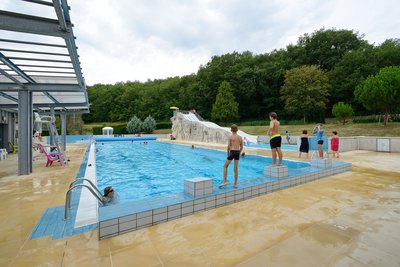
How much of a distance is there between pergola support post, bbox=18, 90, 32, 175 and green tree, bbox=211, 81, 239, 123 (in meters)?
30.3

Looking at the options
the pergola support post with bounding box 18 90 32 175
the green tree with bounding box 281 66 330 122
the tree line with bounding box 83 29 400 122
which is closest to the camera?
the pergola support post with bounding box 18 90 32 175

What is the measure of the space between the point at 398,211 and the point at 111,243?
4585 millimetres

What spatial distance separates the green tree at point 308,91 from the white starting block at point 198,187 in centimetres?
2968

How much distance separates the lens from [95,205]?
375cm

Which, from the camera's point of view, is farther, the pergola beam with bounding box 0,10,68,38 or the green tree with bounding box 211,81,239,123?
the green tree with bounding box 211,81,239,123

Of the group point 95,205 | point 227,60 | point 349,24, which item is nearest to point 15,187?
point 95,205

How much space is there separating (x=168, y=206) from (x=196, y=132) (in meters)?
21.0

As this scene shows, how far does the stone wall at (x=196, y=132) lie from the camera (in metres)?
20.6

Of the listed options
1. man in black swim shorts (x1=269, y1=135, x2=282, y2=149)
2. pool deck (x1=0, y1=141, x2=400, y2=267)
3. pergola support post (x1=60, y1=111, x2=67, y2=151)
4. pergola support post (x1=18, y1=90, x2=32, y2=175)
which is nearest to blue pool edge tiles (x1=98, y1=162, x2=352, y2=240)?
pool deck (x1=0, y1=141, x2=400, y2=267)

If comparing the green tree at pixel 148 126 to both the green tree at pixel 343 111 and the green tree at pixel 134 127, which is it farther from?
the green tree at pixel 343 111

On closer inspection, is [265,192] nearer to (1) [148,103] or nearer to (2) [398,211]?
(2) [398,211]

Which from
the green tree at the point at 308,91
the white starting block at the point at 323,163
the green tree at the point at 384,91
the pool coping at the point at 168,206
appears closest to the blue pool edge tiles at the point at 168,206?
the pool coping at the point at 168,206

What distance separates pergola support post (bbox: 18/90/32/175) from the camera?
6273mm

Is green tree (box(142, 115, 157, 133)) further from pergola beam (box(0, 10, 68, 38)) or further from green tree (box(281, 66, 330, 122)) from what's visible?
pergola beam (box(0, 10, 68, 38))
